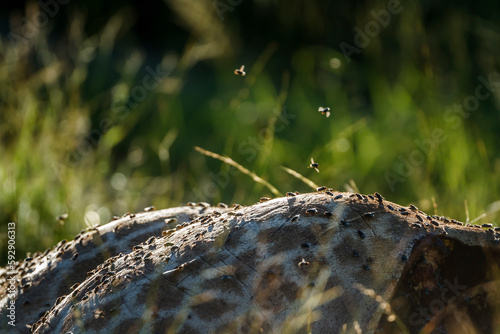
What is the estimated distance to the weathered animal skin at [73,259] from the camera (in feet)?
8.28

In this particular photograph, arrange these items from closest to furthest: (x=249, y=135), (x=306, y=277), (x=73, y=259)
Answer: (x=306, y=277) < (x=73, y=259) < (x=249, y=135)

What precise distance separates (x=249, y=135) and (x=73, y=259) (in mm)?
3638

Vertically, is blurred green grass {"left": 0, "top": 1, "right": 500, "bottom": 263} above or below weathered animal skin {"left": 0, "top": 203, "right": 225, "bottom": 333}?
below

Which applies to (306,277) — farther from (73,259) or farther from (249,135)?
(249,135)

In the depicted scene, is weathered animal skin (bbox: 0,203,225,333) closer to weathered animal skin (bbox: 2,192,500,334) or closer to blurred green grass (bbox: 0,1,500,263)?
weathered animal skin (bbox: 2,192,500,334)

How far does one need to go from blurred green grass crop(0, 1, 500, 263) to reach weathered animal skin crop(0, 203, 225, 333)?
1084 mm

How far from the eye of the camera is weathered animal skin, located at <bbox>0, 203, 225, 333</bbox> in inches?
99.3

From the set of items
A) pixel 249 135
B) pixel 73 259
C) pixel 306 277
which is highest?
pixel 306 277

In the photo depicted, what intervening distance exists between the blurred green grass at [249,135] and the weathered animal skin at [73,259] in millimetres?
1084

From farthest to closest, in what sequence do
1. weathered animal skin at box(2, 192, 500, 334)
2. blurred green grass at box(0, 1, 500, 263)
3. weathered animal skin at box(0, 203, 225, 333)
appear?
blurred green grass at box(0, 1, 500, 263)
weathered animal skin at box(0, 203, 225, 333)
weathered animal skin at box(2, 192, 500, 334)

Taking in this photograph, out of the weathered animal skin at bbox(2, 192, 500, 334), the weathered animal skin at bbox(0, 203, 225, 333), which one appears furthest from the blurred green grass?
the weathered animal skin at bbox(2, 192, 500, 334)

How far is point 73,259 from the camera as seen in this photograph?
2.63 metres

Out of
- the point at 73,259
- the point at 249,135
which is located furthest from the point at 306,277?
the point at 249,135

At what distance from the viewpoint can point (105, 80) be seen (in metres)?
9.60
